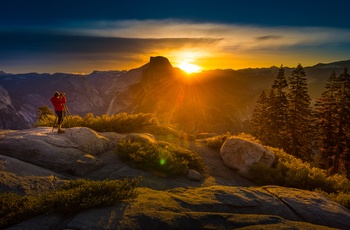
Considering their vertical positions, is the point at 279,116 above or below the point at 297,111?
below

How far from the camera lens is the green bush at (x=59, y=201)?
580 cm

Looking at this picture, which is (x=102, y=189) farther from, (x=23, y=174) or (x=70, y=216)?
(x=23, y=174)

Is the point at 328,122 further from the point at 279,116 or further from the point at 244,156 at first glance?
the point at 244,156

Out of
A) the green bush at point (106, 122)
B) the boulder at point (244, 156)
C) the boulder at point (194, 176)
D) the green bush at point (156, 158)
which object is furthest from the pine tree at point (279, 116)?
the boulder at point (194, 176)

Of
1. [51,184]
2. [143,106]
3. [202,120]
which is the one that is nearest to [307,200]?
[51,184]

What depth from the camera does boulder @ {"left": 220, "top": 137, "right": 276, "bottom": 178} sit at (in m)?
13.8

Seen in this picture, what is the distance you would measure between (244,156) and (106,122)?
10450 mm

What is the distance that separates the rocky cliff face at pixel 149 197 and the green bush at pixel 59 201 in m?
0.20

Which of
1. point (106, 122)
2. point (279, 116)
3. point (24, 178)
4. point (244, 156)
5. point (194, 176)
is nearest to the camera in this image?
point (24, 178)

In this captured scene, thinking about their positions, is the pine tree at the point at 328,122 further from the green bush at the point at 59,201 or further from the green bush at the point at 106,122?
the green bush at the point at 59,201

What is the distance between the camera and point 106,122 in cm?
1938

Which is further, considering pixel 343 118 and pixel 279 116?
pixel 279 116

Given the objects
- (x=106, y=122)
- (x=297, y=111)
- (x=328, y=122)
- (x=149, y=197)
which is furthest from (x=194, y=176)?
(x=328, y=122)

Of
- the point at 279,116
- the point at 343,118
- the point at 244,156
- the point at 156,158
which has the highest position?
the point at 156,158
